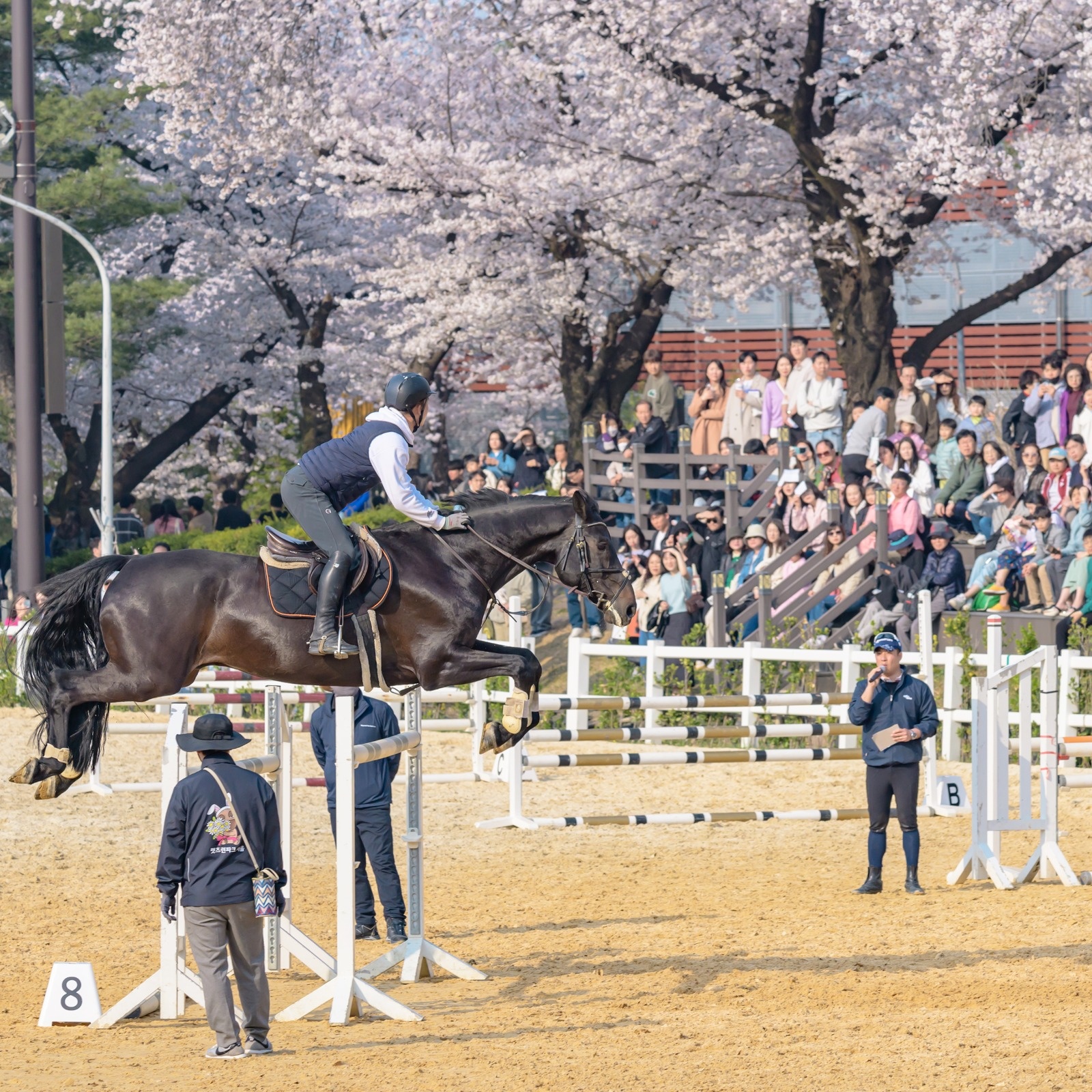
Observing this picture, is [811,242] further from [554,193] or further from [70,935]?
[70,935]

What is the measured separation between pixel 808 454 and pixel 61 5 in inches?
645

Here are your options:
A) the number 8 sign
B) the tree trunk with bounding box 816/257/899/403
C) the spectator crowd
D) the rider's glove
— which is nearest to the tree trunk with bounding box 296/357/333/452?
the spectator crowd

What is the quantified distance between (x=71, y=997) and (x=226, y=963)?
110 centimetres

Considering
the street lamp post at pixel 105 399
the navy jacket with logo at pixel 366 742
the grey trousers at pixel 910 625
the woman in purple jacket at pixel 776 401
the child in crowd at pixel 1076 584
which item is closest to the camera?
the navy jacket with logo at pixel 366 742

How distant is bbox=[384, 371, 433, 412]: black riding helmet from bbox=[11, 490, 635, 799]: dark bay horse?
0.74 meters

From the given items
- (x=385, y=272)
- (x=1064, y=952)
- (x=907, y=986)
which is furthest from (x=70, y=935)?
(x=385, y=272)

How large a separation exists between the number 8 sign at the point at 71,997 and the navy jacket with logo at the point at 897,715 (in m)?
5.43

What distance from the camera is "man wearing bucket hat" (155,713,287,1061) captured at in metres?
7.81

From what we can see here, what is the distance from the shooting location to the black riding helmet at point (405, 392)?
8531mm

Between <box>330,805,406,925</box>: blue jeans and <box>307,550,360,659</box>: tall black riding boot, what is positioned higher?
<box>307,550,360,659</box>: tall black riding boot

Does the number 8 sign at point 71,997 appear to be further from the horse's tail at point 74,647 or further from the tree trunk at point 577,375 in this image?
the tree trunk at point 577,375

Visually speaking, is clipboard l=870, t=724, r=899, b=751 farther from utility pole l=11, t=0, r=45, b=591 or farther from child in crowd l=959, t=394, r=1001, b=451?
utility pole l=11, t=0, r=45, b=591

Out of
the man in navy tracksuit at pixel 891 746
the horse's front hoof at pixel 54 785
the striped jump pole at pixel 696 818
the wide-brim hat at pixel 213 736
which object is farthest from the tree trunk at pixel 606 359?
the wide-brim hat at pixel 213 736

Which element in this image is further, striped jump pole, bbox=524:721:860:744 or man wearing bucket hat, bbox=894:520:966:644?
man wearing bucket hat, bbox=894:520:966:644
